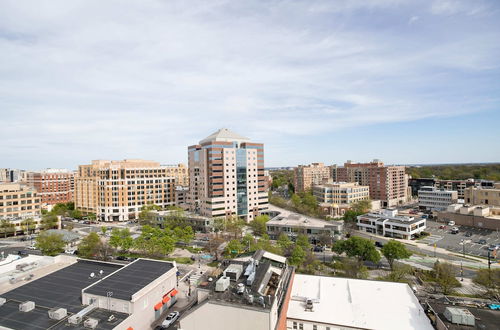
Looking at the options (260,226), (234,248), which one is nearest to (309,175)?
(260,226)

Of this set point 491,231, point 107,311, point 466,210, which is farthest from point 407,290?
point 466,210

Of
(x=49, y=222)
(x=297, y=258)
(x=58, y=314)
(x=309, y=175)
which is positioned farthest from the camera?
(x=309, y=175)

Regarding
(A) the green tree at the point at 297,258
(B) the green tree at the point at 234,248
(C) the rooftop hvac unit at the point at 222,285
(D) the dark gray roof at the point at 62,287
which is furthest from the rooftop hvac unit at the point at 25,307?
(A) the green tree at the point at 297,258

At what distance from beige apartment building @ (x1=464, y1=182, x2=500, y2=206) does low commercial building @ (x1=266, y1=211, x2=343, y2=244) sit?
45775 mm

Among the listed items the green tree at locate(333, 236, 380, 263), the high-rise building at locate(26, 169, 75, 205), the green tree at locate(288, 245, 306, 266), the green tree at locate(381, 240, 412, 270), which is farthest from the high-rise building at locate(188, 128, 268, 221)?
the high-rise building at locate(26, 169, 75, 205)

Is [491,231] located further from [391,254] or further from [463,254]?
[391,254]

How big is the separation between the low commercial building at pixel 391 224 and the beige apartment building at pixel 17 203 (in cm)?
8257

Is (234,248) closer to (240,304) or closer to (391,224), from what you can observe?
(240,304)

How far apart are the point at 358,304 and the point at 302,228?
31.5 metres

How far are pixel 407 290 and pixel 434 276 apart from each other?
1255cm

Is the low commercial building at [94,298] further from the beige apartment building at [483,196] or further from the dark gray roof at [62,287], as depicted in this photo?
the beige apartment building at [483,196]

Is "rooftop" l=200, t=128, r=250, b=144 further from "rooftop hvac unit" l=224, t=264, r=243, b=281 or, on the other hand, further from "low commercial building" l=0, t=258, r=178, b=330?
"rooftop hvac unit" l=224, t=264, r=243, b=281

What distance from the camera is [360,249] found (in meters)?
39.5

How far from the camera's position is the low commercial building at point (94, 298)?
21703 millimetres
